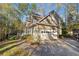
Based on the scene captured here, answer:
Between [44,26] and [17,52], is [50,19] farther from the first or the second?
[17,52]

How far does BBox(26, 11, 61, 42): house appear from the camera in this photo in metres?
2.79

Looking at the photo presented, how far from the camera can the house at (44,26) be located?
A: 110 inches

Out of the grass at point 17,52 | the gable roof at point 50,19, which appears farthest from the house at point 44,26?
the grass at point 17,52

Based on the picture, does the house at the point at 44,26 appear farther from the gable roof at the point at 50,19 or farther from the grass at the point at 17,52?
the grass at the point at 17,52

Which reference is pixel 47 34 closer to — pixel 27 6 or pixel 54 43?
pixel 54 43

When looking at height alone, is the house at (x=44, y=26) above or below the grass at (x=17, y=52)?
above

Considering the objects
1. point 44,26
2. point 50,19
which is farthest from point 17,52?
point 50,19

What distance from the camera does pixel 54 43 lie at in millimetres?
2783

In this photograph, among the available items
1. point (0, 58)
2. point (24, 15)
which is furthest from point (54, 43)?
point (0, 58)

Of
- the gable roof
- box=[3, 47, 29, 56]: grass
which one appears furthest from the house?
box=[3, 47, 29, 56]: grass

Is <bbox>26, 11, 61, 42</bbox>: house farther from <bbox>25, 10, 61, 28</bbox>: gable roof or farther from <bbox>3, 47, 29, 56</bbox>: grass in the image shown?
<bbox>3, 47, 29, 56</bbox>: grass

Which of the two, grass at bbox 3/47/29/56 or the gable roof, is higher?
the gable roof

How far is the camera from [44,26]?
2.80 m

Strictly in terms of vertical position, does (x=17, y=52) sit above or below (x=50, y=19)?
below
